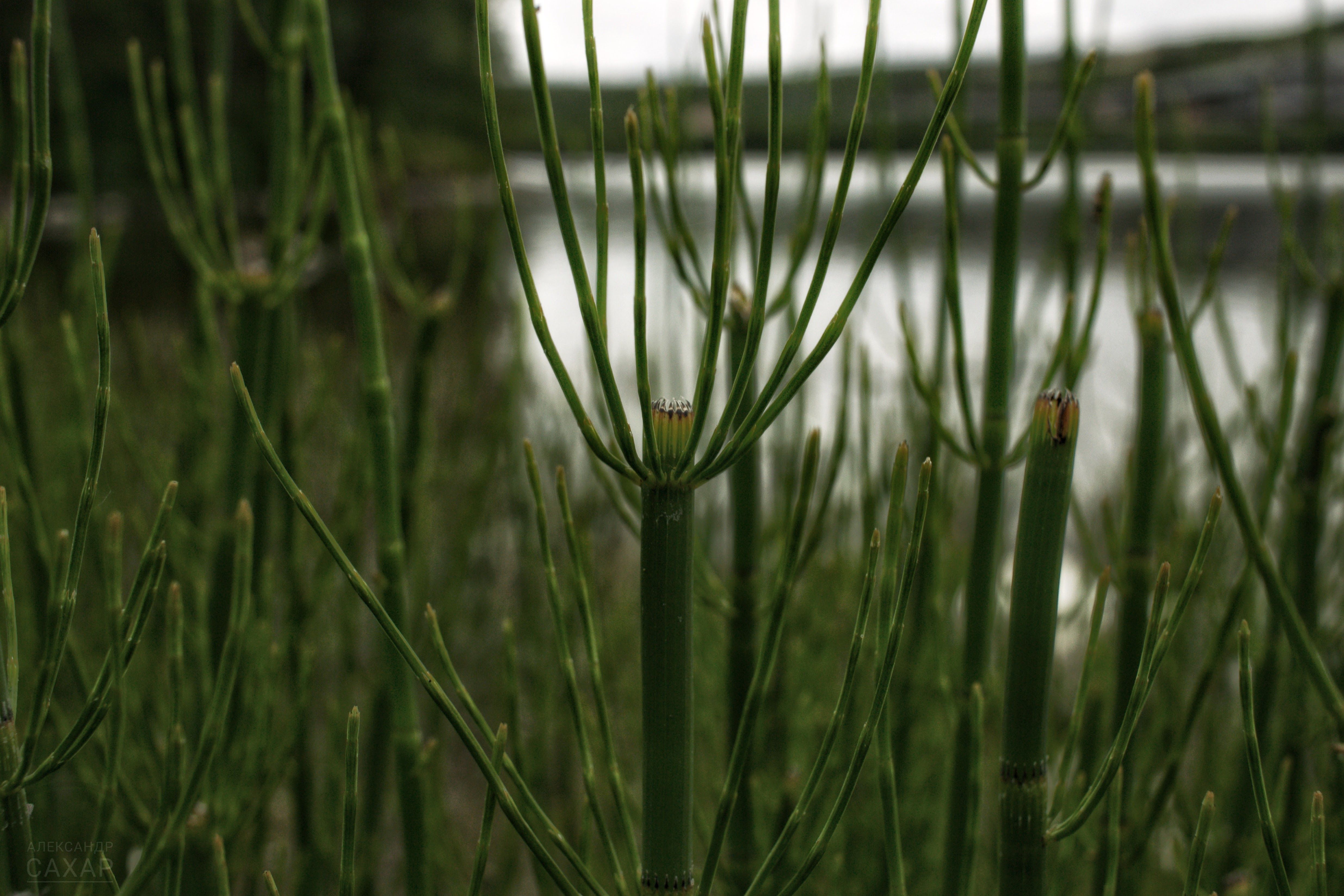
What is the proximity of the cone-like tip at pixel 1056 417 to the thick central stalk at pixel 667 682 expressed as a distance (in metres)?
0.15

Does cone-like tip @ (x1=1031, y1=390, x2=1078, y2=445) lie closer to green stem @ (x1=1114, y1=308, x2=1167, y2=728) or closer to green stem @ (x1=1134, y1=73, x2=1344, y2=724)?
green stem @ (x1=1134, y1=73, x2=1344, y2=724)

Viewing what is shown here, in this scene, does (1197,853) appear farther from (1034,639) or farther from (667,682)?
(667,682)

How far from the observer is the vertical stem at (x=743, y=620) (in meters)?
0.75

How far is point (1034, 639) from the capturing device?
1.49 ft

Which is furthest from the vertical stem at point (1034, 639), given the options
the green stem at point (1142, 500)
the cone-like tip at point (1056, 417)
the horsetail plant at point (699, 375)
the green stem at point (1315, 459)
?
the green stem at point (1315, 459)

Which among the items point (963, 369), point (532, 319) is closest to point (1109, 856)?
point (963, 369)

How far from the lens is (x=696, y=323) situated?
1061mm

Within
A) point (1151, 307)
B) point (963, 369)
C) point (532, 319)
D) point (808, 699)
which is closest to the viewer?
point (532, 319)

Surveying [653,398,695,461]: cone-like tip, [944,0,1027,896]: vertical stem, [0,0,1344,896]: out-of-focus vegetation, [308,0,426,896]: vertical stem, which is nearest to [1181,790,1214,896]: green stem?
[0,0,1344,896]: out-of-focus vegetation

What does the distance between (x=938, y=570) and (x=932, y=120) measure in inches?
21.8

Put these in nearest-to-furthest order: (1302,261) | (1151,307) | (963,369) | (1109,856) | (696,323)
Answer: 1. (1109,856)
2. (963,369)
3. (1151,307)
4. (1302,261)
5. (696,323)

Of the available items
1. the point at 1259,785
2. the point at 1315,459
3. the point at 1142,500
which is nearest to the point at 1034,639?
the point at 1259,785

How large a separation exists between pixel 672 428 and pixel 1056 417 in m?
0.16

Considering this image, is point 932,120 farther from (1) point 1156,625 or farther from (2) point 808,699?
(2) point 808,699
